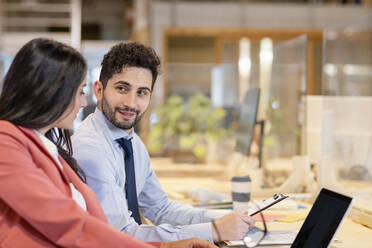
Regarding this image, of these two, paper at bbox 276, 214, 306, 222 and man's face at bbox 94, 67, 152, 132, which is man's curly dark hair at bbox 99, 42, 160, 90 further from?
paper at bbox 276, 214, 306, 222

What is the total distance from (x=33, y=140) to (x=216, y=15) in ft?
20.2

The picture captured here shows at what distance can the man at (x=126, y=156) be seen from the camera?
169 cm

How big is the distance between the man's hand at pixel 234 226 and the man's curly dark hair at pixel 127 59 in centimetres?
Answer: 58

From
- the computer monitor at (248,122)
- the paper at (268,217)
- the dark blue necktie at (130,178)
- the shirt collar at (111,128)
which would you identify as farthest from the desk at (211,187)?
the shirt collar at (111,128)

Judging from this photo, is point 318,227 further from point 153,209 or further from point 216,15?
point 216,15

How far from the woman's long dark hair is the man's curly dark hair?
52cm

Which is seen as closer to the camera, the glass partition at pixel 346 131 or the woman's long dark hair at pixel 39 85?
the woman's long dark hair at pixel 39 85

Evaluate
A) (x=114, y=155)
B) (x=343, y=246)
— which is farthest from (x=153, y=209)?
(x=343, y=246)

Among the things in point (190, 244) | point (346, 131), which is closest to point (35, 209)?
point (190, 244)

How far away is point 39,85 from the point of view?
1.34m

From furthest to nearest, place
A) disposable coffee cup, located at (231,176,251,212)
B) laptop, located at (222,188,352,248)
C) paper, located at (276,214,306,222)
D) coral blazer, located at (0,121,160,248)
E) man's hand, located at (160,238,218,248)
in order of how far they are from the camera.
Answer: disposable coffee cup, located at (231,176,251,212), paper, located at (276,214,306,222), man's hand, located at (160,238,218,248), laptop, located at (222,188,352,248), coral blazer, located at (0,121,160,248)

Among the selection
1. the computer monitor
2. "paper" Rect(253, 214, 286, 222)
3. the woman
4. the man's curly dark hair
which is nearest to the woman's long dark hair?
the woman

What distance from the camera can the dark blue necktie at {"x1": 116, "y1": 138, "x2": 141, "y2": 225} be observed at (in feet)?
6.30

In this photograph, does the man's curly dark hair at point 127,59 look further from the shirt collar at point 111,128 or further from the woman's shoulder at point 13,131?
the woman's shoulder at point 13,131
